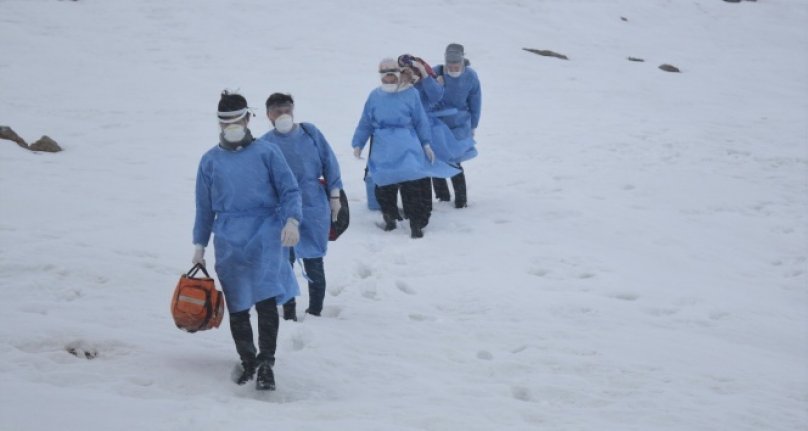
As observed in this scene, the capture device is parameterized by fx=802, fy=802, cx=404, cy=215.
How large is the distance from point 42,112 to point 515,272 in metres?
8.88

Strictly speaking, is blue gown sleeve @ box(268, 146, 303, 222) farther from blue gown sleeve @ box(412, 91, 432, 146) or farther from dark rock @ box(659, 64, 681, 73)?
dark rock @ box(659, 64, 681, 73)

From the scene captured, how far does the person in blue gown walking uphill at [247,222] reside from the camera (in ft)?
14.5

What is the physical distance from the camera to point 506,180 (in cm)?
1117

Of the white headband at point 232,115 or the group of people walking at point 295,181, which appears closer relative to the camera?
the white headband at point 232,115

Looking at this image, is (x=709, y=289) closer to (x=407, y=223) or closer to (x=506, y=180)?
(x=407, y=223)

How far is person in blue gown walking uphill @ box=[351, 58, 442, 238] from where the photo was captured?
807cm

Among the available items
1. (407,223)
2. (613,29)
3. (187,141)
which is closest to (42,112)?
(187,141)

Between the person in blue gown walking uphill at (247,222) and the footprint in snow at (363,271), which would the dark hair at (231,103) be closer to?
the person in blue gown walking uphill at (247,222)

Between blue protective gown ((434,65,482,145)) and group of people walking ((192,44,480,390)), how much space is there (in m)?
0.01

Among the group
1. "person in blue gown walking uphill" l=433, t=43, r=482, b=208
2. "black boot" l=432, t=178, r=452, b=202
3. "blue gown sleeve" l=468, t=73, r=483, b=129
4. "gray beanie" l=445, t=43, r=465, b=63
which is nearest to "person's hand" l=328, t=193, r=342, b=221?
"person in blue gown walking uphill" l=433, t=43, r=482, b=208

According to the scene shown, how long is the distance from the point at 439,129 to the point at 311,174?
343 centimetres

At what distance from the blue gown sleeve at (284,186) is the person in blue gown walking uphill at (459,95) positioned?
5.00 metres

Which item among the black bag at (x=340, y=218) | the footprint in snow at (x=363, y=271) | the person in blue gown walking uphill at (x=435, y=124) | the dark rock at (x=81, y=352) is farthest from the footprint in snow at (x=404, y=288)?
the dark rock at (x=81, y=352)

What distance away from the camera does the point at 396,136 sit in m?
8.12
